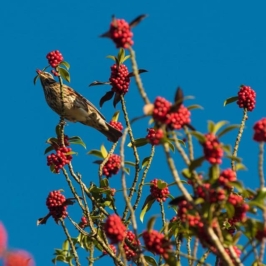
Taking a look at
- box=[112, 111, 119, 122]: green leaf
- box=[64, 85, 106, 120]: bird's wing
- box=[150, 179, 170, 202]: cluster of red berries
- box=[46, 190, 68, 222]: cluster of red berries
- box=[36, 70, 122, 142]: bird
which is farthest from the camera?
box=[64, 85, 106, 120]: bird's wing

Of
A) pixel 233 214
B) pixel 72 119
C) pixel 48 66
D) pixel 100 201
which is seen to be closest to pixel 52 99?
pixel 72 119

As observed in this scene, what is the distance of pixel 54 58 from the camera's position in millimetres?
6641

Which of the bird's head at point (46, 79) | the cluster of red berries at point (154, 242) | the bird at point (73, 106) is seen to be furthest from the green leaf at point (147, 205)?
the bird's head at point (46, 79)

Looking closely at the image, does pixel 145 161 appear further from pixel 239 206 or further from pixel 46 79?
pixel 46 79

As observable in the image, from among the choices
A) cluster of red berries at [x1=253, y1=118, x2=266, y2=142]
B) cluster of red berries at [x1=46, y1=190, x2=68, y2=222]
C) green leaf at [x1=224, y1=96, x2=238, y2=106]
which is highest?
green leaf at [x1=224, y1=96, x2=238, y2=106]

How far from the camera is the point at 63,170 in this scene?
20.0ft

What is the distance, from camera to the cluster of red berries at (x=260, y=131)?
147 inches

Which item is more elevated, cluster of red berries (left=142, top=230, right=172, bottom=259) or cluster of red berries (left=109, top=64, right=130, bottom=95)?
cluster of red berries (left=109, top=64, right=130, bottom=95)

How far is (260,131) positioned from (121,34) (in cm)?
92

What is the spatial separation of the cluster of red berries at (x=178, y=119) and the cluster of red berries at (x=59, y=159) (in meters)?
2.72

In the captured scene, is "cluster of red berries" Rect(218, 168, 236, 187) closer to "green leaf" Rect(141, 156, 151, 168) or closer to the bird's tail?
"green leaf" Rect(141, 156, 151, 168)

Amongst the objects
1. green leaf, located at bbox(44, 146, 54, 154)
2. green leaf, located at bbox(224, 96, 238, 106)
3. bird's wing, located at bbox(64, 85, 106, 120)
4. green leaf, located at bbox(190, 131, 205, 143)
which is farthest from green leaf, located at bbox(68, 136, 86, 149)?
green leaf, located at bbox(190, 131, 205, 143)

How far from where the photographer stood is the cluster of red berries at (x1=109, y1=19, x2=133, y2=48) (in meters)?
3.76

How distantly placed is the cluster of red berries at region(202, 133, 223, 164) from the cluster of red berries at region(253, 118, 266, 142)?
0.90 ft
